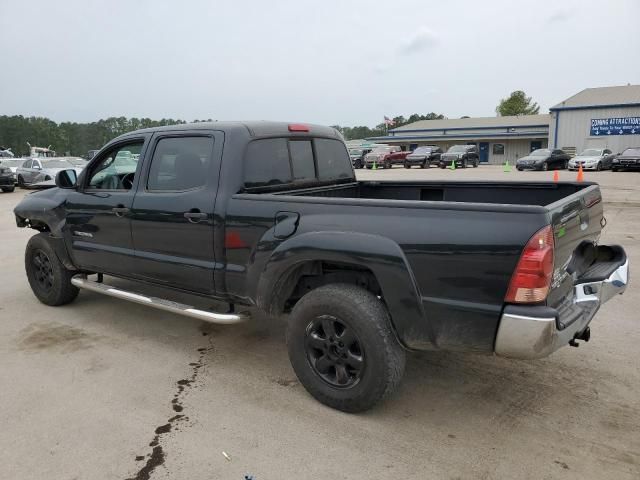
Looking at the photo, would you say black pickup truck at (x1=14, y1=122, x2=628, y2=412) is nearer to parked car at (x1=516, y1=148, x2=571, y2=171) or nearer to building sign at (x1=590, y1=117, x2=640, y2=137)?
parked car at (x1=516, y1=148, x2=571, y2=171)

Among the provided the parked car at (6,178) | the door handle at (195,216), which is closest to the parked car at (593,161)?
the parked car at (6,178)

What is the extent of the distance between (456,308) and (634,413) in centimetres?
146

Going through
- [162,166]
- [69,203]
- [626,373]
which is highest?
[162,166]

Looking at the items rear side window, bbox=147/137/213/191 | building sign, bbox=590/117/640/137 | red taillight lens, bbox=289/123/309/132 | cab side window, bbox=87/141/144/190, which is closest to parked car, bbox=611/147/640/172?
building sign, bbox=590/117/640/137

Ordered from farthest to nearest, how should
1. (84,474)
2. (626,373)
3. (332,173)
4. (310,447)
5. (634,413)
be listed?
1. (332,173)
2. (626,373)
3. (634,413)
4. (310,447)
5. (84,474)

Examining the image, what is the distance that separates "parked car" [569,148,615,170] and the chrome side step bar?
30.5 metres

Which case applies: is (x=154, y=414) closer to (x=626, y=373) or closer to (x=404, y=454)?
(x=404, y=454)

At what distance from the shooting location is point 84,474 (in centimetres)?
267

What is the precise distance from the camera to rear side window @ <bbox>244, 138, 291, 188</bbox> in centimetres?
377

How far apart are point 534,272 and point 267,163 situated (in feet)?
7.04

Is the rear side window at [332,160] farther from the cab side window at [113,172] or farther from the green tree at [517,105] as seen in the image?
the green tree at [517,105]

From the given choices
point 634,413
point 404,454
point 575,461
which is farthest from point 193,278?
point 634,413

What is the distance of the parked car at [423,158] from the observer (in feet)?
117

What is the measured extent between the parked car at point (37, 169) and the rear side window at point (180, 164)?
20.6m
